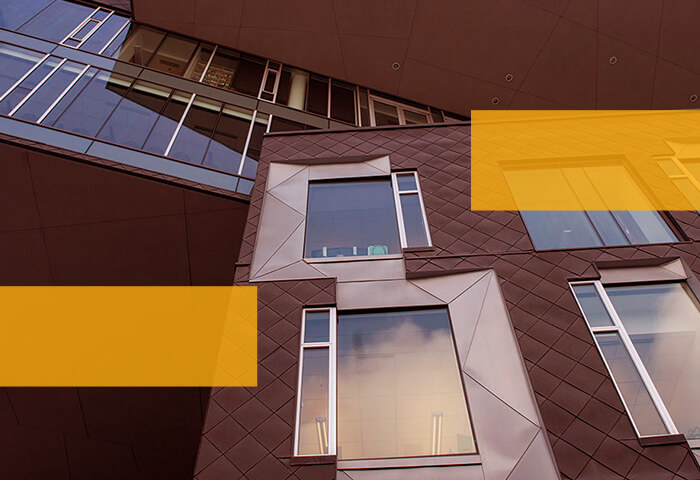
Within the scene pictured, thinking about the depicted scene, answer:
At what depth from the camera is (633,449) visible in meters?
6.05

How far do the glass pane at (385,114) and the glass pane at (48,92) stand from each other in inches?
368

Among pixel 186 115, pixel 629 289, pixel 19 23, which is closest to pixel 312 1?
pixel 186 115

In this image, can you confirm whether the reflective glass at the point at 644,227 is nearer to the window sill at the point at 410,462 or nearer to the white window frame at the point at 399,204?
the white window frame at the point at 399,204

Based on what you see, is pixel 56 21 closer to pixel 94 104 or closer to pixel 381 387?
pixel 94 104

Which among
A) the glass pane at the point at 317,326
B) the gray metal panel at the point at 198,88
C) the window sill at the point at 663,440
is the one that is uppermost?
the gray metal panel at the point at 198,88

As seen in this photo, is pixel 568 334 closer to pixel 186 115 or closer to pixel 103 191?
pixel 103 191

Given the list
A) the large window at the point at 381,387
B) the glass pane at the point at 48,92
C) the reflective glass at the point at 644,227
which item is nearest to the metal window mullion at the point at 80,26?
the glass pane at the point at 48,92

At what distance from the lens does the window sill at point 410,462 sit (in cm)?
605

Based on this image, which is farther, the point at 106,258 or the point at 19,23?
the point at 19,23

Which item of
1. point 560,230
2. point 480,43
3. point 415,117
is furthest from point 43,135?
point 480,43

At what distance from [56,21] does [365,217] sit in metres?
13.0

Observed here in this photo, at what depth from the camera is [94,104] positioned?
1314 centimetres

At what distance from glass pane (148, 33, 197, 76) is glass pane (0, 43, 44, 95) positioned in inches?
126

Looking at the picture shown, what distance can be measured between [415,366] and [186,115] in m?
10.2
